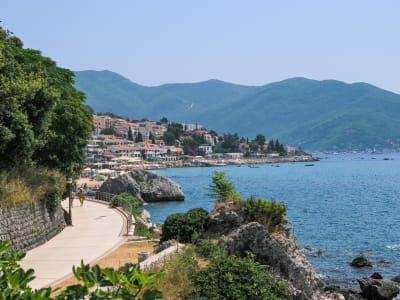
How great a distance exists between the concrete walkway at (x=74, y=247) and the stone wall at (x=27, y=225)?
376 millimetres

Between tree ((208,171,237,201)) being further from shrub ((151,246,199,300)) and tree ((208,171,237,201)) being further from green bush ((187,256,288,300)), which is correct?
green bush ((187,256,288,300))

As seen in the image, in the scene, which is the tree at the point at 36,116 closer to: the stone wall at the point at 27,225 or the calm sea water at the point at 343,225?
the stone wall at the point at 27,225

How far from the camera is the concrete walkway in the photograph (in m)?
17.2

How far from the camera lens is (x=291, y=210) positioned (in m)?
62.8

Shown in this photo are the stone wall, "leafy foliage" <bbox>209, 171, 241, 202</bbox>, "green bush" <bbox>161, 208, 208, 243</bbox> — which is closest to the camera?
"green bush" <bbox>161, 208, 208, 243</bbox>

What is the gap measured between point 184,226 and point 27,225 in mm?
6879

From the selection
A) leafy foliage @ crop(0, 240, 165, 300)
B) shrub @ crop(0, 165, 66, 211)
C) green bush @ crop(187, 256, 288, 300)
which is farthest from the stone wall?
leafy foliage @ crop(0, 240, 165, 300)

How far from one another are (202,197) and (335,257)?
50.9 m

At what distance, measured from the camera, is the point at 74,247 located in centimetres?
2273

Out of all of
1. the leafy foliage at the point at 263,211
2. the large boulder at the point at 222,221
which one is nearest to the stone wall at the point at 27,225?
the large boulder at the point at 222,221

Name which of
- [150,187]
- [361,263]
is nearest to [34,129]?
[361,263]

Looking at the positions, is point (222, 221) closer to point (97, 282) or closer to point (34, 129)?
point (34, 129)

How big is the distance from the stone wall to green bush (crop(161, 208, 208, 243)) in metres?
5.56

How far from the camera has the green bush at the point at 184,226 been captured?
64.1 feet
